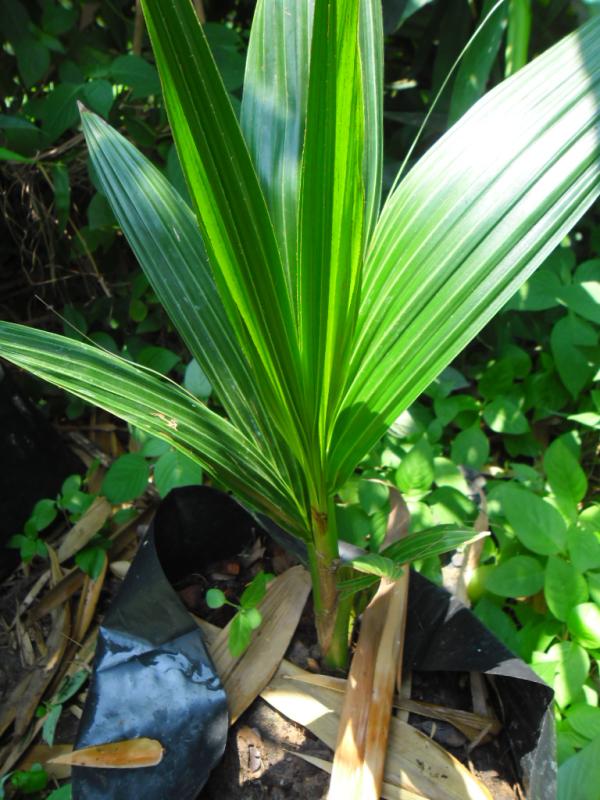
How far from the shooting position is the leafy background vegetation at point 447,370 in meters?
0.92

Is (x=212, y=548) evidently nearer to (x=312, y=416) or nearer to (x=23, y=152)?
(x=312, y=416)

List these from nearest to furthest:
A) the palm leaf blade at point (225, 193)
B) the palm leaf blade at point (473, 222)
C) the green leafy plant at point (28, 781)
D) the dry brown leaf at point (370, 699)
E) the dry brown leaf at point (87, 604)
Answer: the palm leaf blade at point (225, 193)
the palm leaf blade at point (473, 222)
the dry brown leaf at point (370, 699)
the green leafy plant at point (28, 781)
the dry brown leaf at point (87, 604)

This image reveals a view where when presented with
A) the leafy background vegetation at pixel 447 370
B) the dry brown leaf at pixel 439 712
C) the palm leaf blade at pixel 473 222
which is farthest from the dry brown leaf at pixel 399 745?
the palm leaf blade at pixel 473 222

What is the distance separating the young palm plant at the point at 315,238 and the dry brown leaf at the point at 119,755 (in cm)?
28

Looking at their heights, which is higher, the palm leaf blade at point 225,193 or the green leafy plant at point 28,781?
the palm leaf blade at point 225,193

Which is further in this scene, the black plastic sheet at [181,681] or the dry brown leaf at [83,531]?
Answer: the dry brown leaf at [83,531]

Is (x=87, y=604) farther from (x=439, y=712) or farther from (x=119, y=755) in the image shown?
(x=439, y=712)

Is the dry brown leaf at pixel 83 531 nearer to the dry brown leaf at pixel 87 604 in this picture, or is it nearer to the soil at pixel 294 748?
the dry brown leaf at pixel 87 604

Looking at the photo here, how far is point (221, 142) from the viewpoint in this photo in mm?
421

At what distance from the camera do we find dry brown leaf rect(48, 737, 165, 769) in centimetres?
78

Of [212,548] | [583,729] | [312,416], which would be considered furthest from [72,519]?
[583,729]

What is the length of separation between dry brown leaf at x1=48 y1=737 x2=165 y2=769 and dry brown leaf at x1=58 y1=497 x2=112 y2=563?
1.37 feet

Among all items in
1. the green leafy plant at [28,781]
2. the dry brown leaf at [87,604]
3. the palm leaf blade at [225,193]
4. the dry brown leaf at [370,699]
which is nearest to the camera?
the palm leaf blade at [225,193]

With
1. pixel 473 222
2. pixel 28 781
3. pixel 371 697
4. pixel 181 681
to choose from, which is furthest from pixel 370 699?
pixel 473 222
